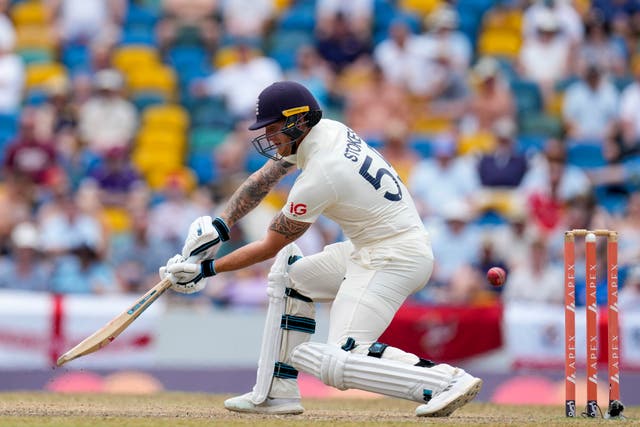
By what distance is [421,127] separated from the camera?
14.1m

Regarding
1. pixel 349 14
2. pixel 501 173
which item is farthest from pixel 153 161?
pixel 501 173

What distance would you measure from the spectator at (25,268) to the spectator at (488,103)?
4.66 metres

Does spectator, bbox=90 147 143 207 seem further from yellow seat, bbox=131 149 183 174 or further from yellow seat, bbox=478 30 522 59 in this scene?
yellow seat, bbox=478 30 522 59

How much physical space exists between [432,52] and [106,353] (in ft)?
18.0

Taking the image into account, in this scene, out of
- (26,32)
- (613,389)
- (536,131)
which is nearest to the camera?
(613,389)

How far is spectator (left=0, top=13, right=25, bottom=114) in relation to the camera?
1449 centimetres

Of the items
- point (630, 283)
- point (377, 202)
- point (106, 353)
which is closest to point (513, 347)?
point (630, 283)

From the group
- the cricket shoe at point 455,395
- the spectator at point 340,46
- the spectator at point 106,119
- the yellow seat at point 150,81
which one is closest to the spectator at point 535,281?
the spectator at point 340,46

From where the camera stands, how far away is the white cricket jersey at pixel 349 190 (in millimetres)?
6801

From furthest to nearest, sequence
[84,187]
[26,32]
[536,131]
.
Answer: [26,32] → [536,131] → [84,187]

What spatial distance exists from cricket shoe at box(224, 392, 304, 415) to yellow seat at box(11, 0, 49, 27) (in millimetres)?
9458

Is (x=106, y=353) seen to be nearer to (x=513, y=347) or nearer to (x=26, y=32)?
(x=513, y=347)

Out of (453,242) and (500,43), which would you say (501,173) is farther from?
(500,43)

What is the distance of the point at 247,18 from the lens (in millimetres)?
15180
